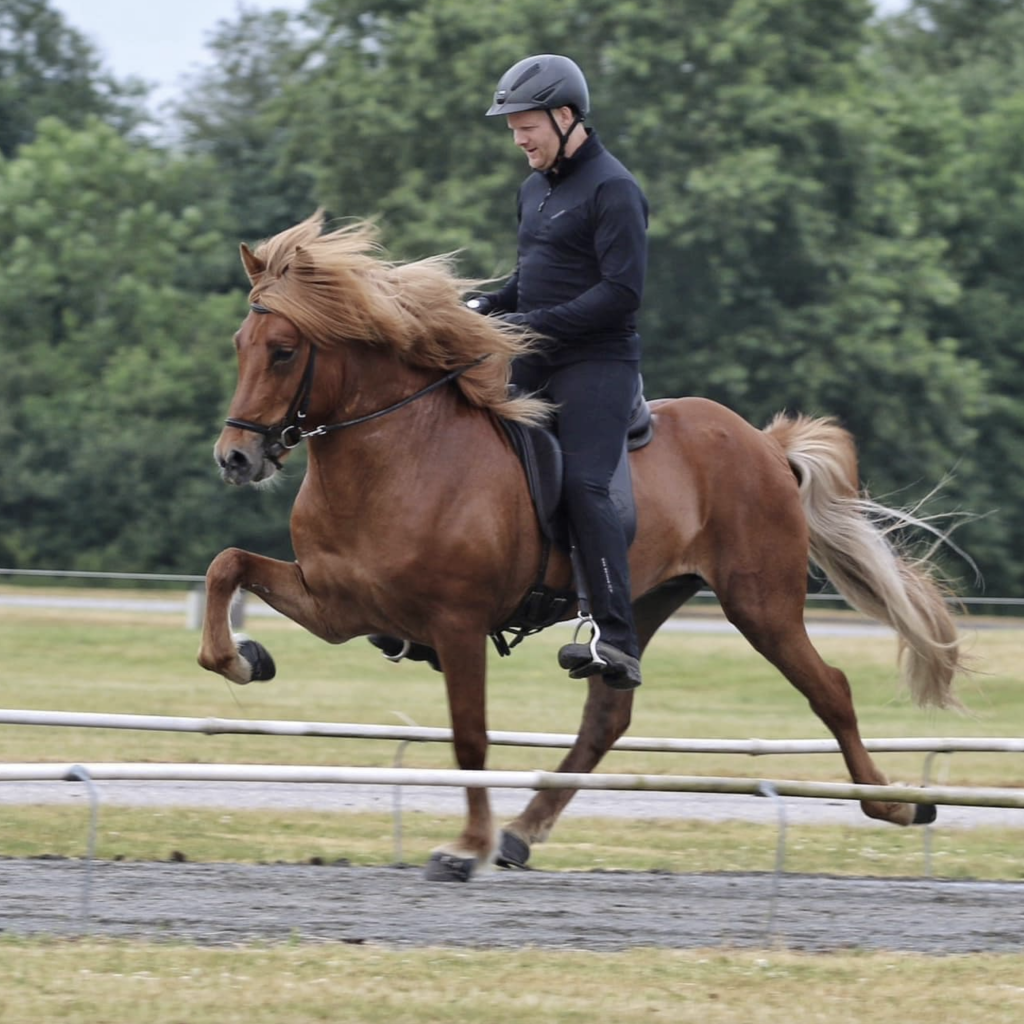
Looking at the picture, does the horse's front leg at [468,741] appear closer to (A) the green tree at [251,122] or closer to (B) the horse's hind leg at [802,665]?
(B) the horse's hind leg at [802,665]

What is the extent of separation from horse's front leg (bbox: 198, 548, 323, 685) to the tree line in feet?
70.6

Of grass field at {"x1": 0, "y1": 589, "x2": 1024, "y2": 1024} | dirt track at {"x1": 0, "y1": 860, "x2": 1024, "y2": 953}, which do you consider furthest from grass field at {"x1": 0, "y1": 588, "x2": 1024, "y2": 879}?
dirt track at {"x1": 0, "y1": 860, "x2": 1024, "y2": 953}

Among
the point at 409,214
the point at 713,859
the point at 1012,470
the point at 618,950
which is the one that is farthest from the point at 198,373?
the point at 618,950

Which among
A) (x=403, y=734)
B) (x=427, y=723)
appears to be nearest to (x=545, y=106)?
(x=403, y=734)

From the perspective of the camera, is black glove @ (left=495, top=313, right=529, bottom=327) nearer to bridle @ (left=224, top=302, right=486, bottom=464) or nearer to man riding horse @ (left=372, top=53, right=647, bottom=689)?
man riding horse @ (left=372, top=53, right=647, bottom=689)

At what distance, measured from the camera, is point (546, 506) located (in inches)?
282

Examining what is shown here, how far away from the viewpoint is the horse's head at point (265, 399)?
6.62m

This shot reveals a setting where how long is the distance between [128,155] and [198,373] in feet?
21.4

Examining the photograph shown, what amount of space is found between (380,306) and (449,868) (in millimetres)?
2111

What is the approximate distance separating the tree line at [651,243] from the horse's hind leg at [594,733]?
20.3 m

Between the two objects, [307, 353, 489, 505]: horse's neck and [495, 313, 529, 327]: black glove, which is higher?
[495, 313, 529, 327]: black glove

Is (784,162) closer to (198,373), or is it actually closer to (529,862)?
(198,373)

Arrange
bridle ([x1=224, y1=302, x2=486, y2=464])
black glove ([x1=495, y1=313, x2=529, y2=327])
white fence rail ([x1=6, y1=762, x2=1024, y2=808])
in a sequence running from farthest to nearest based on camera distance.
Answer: black glove ([x1=495, y1=313, x2=529, y2=327]) → bridle ([x1=224, y1=302, x2=486, y2=464]) → white fence rail ([x1=6, y1=762, x2=1024, y2=808])

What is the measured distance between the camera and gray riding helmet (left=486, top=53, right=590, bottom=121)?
7.13 metres
